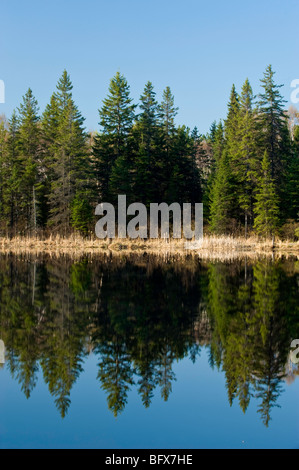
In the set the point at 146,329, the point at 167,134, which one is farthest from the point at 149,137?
the point at 146,329

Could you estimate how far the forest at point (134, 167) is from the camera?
42.6m

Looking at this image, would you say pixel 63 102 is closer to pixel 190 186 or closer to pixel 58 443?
pixel 190 186

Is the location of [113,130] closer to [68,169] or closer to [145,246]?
[68,169]

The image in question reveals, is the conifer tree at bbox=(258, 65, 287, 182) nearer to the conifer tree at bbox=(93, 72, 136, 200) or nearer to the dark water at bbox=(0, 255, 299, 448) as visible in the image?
the conifer tree at bbox=(93, 72, 136, 200)

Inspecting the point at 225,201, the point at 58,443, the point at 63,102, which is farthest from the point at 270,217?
the point at 58,443

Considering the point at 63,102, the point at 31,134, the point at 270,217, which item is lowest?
the point at 270,217

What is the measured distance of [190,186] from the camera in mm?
52906

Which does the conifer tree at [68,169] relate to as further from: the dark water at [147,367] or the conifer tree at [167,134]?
the dark water at [147,367]

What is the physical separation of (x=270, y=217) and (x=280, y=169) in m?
7.45

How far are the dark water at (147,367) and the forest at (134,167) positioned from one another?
2753 cm

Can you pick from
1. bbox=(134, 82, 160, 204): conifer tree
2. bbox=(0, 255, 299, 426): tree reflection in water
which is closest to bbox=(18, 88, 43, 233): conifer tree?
bbox=(134, 82, 160, 204): conifer tree

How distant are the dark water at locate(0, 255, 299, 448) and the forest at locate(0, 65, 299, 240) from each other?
90.3 ft

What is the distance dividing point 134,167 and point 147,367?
40.8m

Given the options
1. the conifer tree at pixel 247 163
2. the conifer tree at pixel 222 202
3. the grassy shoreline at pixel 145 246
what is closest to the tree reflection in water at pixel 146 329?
the grassy shoreline at pixel 145 246
